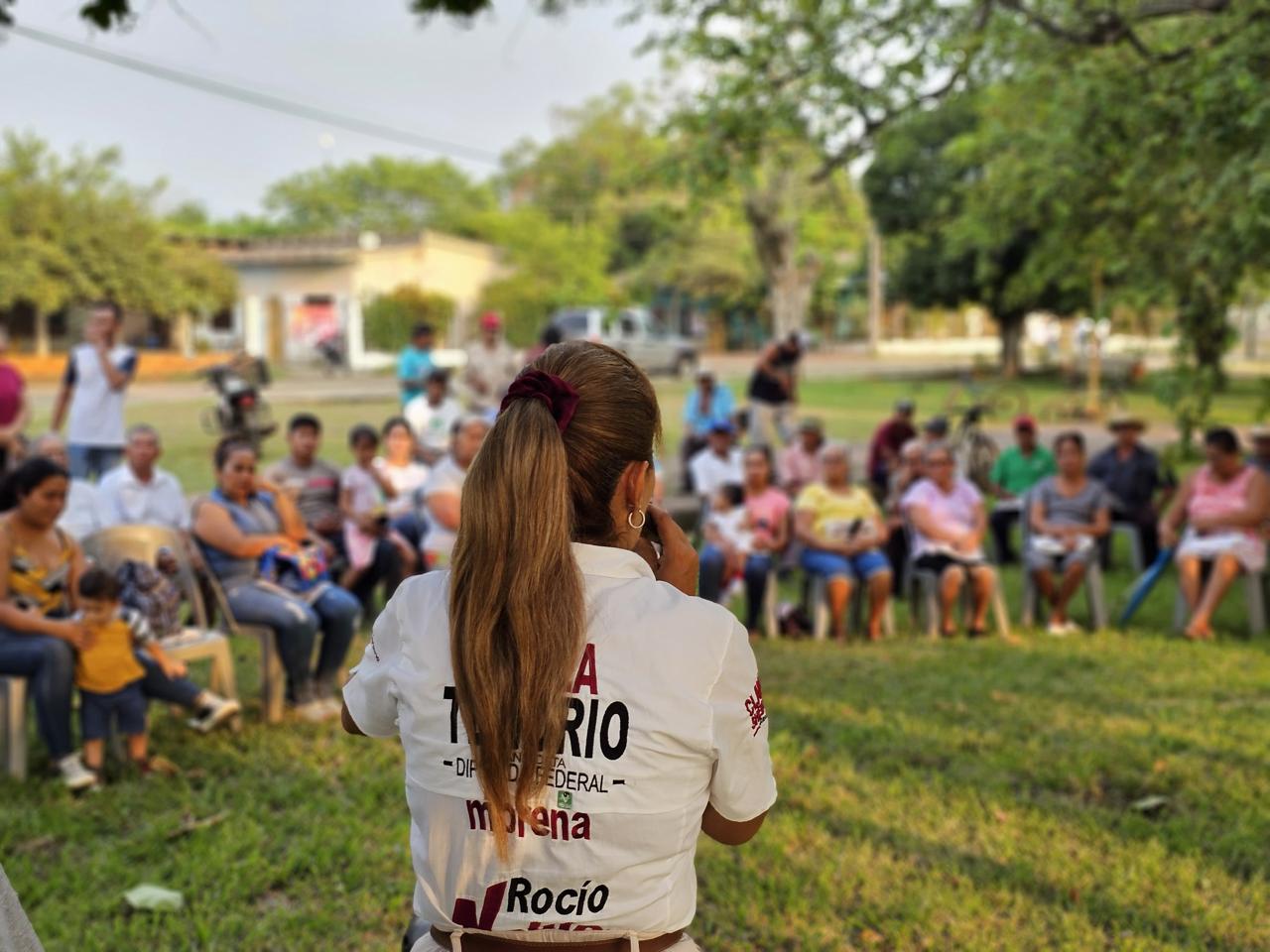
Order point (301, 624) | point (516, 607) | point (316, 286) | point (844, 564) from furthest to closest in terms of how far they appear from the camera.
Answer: point (316, 286)
point (844, 564)
point (301, 624)
point (516, 607)

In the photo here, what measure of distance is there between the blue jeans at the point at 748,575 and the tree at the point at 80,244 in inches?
1212

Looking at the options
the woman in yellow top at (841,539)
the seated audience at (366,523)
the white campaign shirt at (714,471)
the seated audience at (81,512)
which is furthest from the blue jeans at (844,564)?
the seated audience at (81,512)

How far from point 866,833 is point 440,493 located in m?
3.95

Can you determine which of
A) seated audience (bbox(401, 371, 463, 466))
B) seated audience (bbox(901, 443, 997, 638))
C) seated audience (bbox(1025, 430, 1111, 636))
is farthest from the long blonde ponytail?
seated audience (bbox(401, 371, 463, 466))

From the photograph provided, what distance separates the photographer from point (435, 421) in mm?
10453

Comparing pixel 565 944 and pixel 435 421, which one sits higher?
pixel 435 421

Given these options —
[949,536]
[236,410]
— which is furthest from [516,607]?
[236,410]

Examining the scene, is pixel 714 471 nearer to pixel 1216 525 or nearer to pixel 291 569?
pixel 1216 525

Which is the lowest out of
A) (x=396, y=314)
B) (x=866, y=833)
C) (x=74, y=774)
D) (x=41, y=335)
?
(x=866, y=833)

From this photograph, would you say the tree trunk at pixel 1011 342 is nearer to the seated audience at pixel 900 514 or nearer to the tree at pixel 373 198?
the seated audience at pixel 900 514

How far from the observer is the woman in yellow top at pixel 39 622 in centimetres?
488

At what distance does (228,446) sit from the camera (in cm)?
628

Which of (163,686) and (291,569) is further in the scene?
(291,569)

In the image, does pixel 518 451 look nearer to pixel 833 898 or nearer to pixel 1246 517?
pixel 833 898
